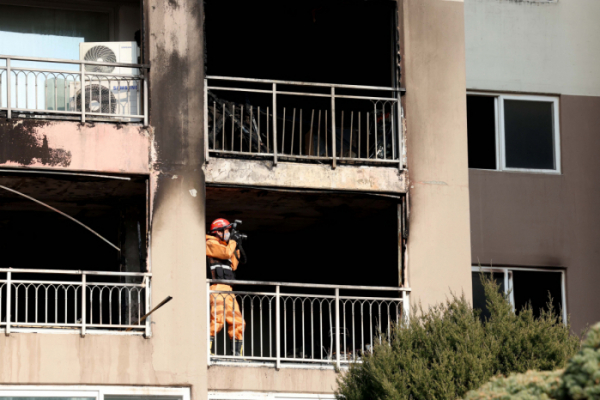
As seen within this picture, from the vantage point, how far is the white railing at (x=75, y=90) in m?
13.5

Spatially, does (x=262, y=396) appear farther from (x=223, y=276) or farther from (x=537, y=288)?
(x=537, y=288)

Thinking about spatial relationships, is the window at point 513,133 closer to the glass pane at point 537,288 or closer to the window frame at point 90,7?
the glass pane at point 537,288

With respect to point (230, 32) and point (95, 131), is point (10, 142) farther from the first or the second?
point (230, 32)

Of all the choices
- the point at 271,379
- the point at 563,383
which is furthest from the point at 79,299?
the point at 563,383

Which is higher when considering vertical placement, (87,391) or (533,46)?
(533,46)

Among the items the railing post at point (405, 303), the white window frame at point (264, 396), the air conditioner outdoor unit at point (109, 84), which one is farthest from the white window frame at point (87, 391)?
the air conditioner outdoor unit at point (109, 84)

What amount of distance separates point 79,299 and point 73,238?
3.20 ft

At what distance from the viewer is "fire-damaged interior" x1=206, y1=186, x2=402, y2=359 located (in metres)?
14.4

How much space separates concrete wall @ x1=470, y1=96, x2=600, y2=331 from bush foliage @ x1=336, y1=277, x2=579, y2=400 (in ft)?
13.4

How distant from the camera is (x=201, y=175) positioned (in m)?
13.6

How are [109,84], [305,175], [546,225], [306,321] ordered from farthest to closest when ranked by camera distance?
[306,321], [546,225], [109,84], [305,175]

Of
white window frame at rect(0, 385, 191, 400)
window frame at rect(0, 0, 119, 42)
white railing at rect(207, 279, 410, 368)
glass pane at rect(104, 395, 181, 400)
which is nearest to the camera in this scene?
white window frame at rect(0, 385, 191, 400)

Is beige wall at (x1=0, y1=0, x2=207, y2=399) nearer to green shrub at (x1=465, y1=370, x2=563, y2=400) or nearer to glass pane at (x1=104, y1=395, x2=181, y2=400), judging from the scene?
glass pane at (x1=104, y1=395, x2=181, y2=400)

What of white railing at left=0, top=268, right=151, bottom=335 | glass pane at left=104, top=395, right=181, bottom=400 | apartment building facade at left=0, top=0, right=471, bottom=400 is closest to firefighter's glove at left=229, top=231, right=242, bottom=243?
apartment building facade at left=0, top=0, right=471, bottom=400
